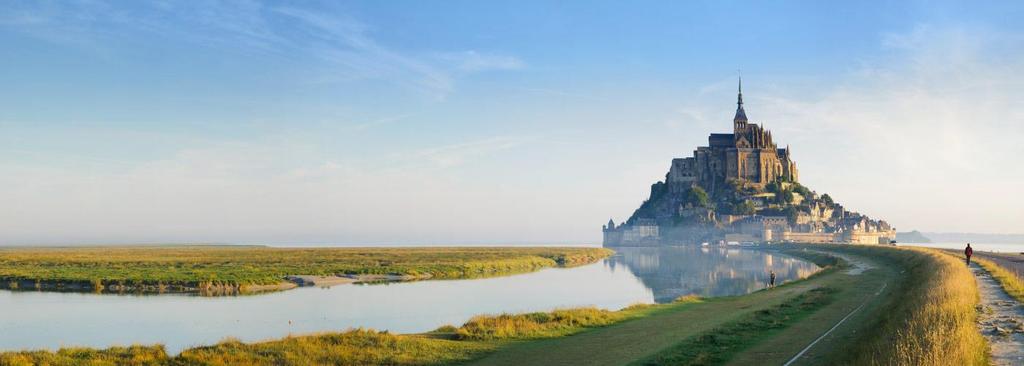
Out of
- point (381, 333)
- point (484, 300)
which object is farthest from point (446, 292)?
point (381, 333)

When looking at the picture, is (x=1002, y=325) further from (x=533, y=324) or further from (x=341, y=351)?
(x=341, y=351)

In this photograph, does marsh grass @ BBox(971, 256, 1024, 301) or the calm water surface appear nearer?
marsh grass @ BBox(971, 256, 1024, 301)

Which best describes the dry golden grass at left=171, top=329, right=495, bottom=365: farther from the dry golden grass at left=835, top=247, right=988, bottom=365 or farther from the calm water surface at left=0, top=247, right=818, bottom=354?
the dry golden grass at left=835, top=247, right=988, bottom=365

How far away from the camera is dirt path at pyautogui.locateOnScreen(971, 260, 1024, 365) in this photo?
1536 cm

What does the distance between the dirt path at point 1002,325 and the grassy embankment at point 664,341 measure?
352 mm

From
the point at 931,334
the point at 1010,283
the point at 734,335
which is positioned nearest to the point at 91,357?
the point at 734,335

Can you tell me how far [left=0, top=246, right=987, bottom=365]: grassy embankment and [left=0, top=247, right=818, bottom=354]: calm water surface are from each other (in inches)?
228

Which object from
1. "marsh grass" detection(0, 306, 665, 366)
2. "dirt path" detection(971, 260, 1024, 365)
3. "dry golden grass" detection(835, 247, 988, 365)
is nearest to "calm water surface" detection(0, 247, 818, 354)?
"marsh grass" detection(0, 306, 665, 366)

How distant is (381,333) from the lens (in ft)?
85.8

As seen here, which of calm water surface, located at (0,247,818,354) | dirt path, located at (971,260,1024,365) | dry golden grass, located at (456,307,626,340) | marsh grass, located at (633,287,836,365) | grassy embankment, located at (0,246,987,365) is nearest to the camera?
dirt path, located at (971,260,1024,365)

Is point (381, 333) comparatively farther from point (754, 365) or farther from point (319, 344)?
point (754, 365)

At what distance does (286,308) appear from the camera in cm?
4269

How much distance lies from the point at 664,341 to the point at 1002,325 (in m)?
9.41

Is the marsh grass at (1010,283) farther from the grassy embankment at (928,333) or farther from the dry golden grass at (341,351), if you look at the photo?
the dry golden grass at (341,351)
